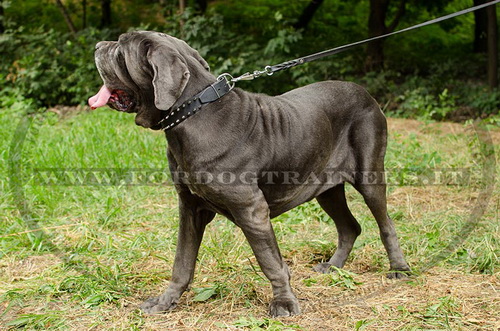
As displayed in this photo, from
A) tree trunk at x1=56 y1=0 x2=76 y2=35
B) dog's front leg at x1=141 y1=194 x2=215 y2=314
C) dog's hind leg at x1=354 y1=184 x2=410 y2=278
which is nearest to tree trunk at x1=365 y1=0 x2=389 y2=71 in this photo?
tree trunk at x1=56 y1=0 x2=76 y2=35

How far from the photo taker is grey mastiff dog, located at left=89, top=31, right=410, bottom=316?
294 centimetres

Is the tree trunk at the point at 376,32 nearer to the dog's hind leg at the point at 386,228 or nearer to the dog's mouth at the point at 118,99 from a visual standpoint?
the dog's hind leg at the point at 386,228

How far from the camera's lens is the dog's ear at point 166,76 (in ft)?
9.20

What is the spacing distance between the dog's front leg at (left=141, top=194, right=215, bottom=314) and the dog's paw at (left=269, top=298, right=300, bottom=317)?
0.57 m

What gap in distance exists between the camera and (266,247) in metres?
3.14

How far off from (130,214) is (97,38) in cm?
772

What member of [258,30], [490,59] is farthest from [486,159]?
[258,30]

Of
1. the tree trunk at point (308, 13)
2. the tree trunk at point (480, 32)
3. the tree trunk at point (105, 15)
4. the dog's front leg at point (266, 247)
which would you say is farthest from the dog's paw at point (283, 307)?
the tree trunk at point (105, 15)

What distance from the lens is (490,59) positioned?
1074 centimetres

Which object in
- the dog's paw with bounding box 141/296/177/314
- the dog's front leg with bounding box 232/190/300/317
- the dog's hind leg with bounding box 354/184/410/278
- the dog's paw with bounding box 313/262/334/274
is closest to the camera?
the dog's front leg with bounding box 232/190/300/317

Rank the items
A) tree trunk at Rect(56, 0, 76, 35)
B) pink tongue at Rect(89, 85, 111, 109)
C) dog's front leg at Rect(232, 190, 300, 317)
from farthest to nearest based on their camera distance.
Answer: tree trunk at Rect(56, 0, 76, 35) → dog's front leg at Rect(232, 190, 300, 317) → pink tongue at Rect(89, 85, 111, 109)

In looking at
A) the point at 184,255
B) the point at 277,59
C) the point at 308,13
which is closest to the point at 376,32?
the point at 308,13

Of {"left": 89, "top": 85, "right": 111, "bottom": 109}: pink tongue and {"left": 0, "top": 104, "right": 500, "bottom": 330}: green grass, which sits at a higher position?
{"left": 89, "top": 85, "right": 111, "bottom": 109}: pink tongue

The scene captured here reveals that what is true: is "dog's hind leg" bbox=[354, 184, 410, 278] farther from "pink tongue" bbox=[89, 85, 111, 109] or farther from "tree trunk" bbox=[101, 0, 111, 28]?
"tree trunk" bbox=[101, 0, 111, 28]
